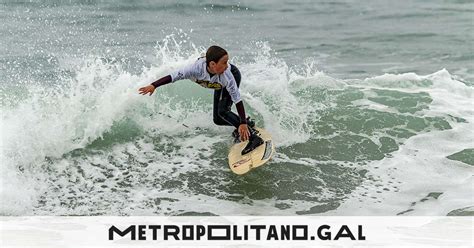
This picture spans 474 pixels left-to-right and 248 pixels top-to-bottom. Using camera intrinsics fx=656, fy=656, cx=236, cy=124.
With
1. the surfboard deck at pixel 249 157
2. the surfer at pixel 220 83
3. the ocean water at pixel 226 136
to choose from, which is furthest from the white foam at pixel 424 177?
the surfer at pixel 220 83

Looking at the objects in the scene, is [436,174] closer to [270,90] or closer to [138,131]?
[270,90]

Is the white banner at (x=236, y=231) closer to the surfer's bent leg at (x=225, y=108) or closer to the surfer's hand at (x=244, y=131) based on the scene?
the surfer's hand at (x=244, y=131)

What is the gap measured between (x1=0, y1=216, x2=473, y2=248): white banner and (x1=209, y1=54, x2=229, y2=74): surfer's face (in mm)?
1634

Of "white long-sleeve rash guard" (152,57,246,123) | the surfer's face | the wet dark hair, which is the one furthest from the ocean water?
the wet dark hair

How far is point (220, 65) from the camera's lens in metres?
7.18

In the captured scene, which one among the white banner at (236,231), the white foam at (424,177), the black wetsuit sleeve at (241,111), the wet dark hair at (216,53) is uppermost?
the wet dark hair at (216,53)

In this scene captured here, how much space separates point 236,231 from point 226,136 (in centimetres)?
285

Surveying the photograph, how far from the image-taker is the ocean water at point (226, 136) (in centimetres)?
732

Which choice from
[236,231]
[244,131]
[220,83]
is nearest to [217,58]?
[220,83]

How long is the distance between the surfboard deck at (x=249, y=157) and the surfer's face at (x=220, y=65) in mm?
1225

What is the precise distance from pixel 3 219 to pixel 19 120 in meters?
2.42

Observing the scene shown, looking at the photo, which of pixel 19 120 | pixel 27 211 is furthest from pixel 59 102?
pixel 27 211

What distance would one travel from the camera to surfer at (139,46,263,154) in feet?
23.6

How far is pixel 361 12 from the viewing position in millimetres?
21609
